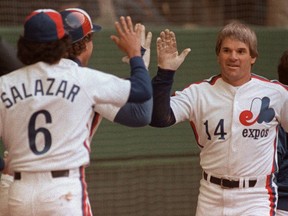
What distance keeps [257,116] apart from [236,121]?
13 centimetres

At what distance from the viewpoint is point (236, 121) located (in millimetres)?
5242

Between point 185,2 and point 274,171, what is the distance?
11.7ft

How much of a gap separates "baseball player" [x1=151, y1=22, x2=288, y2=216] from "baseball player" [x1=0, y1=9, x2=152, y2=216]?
0.78 metres

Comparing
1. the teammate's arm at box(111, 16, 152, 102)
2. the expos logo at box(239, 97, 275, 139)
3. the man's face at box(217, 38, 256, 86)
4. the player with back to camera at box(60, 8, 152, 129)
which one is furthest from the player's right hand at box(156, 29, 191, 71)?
the expos logo at box(239, 97, 275, 139)

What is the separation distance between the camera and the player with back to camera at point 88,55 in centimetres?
469

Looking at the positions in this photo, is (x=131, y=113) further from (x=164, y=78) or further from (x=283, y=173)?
(x=283, y=173)

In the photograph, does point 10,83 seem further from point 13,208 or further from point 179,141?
point 179,141

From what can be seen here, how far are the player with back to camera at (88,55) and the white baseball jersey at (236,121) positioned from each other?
1.61 ft

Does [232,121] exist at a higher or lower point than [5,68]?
lower

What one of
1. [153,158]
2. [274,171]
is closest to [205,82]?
[274,171]

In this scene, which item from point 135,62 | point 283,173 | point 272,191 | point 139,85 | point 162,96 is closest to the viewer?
point 139,85

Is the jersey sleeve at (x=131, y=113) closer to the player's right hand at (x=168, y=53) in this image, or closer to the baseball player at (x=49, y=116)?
the baseball player at (x=49, y=116)

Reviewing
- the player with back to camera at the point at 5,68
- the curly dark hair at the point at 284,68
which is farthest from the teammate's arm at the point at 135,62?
the curly dark hair at the point at 284,68

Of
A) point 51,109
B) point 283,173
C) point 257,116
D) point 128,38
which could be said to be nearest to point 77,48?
point 128,38
